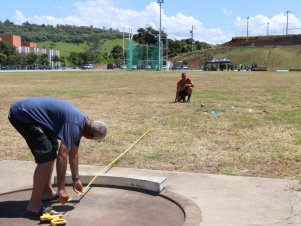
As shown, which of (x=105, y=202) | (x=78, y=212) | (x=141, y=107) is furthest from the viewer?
(x=141, y=107)

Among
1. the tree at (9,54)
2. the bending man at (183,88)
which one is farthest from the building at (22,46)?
the bending man at (183,88)

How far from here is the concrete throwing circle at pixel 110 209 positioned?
16.3 feet

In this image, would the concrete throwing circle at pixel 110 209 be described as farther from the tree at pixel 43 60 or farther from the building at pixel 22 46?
the building at pixel 22 46

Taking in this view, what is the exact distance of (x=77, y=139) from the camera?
4.87 metres

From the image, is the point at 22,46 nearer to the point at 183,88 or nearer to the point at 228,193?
the point at 183,88

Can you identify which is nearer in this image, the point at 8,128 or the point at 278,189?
the point at 278,189

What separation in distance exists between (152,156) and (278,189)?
8.65 feet

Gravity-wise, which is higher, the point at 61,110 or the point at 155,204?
the point at 61,110

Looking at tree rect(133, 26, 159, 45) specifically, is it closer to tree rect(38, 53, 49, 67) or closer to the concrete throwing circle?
tree rect(38, 53, 49, 67)

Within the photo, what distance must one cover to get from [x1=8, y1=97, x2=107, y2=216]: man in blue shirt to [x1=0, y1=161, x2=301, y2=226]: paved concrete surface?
1324 mm

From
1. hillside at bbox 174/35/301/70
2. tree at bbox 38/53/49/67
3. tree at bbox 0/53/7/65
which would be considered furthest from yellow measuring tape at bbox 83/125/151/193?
tree at bbox 38/53/49/67

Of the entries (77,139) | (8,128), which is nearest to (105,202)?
(77,139)

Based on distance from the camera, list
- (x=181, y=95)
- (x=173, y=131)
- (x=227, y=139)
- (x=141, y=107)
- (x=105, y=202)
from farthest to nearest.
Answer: (x=181, y=95) < (x=141, y=107) < (x=173, y=131) < (x=227, y=139) < (x=105, y=202)

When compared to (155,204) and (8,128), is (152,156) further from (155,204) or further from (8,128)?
(8,128)
